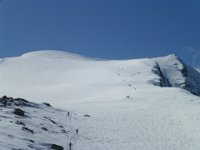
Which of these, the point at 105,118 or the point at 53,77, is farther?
the point at 53,77

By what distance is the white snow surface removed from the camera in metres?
36.5

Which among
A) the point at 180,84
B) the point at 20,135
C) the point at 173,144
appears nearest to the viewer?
the point at 20,135

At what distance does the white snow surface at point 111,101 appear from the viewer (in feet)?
120

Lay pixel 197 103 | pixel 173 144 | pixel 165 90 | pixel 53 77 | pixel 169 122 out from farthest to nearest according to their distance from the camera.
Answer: pixel 53 77 → pixel 165 90 → pixel 197 103 → pixel 169 122 → pixel 173 144

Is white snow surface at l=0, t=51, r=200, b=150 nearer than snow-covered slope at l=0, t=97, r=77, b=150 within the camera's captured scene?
No

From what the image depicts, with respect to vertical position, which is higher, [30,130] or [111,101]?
[30,130]

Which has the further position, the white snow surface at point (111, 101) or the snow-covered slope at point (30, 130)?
the white snow surface at point (111, 101)

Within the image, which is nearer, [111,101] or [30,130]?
[30,130]

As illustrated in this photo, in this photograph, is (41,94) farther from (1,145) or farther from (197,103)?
(1,145)

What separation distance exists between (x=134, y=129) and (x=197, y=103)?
14.3m

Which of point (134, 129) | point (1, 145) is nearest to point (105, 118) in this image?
point (134, 129)

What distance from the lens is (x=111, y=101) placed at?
62031 mm

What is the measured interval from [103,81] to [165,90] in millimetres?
28299

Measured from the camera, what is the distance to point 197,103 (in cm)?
5359
